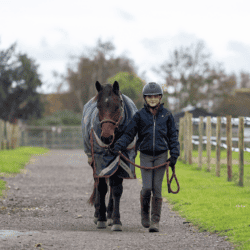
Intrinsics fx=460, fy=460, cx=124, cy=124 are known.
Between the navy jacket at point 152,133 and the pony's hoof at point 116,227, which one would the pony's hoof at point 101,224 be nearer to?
the pony's hoof at point 116,227

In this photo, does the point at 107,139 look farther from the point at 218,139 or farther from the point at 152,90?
the point at 218,139

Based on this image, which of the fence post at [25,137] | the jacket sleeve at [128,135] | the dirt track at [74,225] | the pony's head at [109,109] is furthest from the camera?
the fence post at [25,137]

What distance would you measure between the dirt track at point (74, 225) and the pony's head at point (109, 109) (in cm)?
123

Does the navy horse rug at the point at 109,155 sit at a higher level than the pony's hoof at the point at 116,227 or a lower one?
higher

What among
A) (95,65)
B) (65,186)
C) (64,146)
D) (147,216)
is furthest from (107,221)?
(95,65)

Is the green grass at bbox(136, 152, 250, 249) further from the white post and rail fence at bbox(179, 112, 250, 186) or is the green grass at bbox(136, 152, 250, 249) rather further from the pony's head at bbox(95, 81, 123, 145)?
the pony's head at bbox(95, 81, 123, 145)

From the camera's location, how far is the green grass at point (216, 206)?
583 cm

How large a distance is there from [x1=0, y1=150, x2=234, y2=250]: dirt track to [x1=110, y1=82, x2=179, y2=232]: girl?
0.51 meters

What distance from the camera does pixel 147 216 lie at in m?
6.01

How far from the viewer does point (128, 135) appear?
581 cm

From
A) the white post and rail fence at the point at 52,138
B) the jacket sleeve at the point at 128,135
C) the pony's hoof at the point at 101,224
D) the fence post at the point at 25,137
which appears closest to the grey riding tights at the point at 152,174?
the jacket sleeve at the point at 128,135

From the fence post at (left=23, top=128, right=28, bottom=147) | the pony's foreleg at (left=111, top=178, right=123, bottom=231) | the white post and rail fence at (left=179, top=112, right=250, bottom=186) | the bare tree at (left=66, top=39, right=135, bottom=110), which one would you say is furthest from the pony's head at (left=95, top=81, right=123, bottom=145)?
the bare tree at (left=66, top=39, right=135, bottom=110)

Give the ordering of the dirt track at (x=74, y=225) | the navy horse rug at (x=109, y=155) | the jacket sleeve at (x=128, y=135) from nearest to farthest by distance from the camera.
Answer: the dirt track at (x=74, y=225) < the jacket sleeve at (x=128, y=135) < the navy horse rug at (x=109, y=155)

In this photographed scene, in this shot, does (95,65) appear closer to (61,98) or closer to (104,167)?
(61,98)
